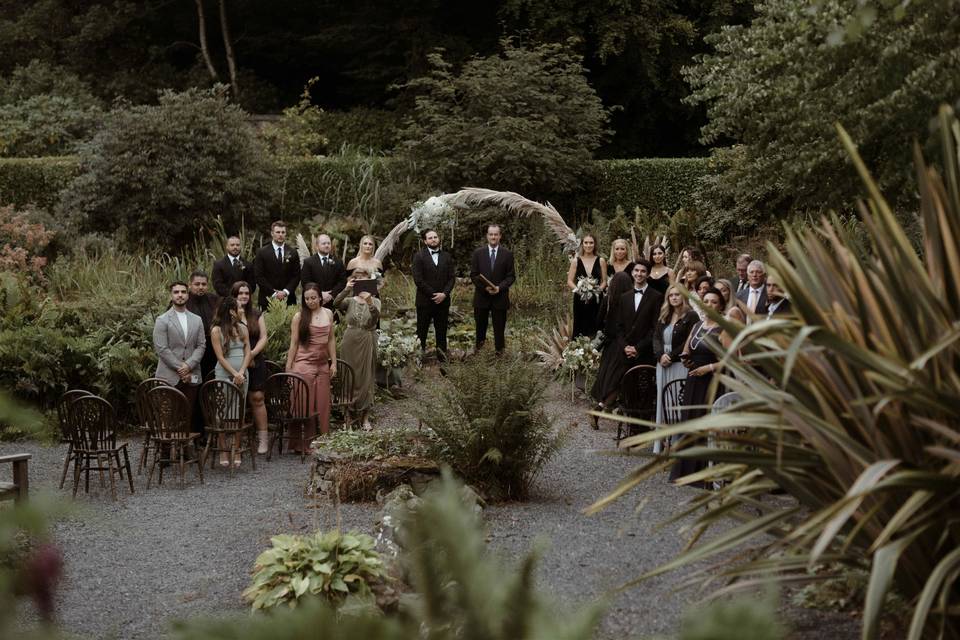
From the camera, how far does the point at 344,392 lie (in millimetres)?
11281

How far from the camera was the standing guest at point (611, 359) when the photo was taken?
453 inches

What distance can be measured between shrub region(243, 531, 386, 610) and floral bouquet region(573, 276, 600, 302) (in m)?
6.89

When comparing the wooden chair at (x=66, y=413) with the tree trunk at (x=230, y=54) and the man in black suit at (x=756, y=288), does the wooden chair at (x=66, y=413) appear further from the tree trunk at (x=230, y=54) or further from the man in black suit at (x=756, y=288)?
the tree trunk at (x=230, y=54)

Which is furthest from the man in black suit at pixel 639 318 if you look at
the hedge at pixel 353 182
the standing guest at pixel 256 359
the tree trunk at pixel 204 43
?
the tree trunk at pixel 204 43

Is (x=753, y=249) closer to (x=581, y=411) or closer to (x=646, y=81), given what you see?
(x=581, y=411)

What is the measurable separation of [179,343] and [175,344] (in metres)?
0.04

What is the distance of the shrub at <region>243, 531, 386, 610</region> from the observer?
6.23 m

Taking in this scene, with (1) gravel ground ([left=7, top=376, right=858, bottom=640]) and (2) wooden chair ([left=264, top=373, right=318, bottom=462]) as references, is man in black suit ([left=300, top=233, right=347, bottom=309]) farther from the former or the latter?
(1) gravel ground ([left=7, top=376, right=858, bottom=640])

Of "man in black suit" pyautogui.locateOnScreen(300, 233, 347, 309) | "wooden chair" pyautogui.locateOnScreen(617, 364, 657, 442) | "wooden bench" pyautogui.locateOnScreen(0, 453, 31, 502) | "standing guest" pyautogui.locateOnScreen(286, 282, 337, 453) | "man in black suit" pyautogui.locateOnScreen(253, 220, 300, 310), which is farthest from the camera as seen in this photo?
"man in black suit" pyautogui.locateOnScreen(253, 220, 300, 310)

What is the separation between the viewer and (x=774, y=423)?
15.3 feet

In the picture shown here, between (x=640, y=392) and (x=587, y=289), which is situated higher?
(x=587, y=289)

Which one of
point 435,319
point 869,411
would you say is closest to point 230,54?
point 435,319

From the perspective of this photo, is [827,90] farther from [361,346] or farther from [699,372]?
[361,346]

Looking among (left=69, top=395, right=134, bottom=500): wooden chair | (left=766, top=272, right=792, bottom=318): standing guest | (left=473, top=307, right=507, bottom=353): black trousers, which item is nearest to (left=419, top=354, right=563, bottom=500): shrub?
(left=766, top=272, right=792, bottom=318): standing guest
